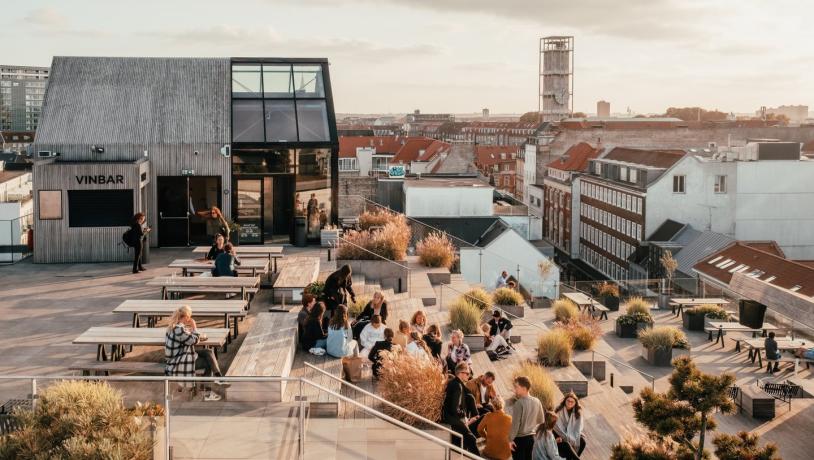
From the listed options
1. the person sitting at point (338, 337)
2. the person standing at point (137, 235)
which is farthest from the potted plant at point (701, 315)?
the person sitting at point (338, 337)

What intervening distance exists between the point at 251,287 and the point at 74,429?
7428 mm

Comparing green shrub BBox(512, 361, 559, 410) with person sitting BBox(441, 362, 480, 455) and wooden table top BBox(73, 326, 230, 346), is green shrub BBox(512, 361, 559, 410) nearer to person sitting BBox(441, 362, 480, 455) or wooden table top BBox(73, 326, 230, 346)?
person sitting BBox(441, 362, 480, 455)

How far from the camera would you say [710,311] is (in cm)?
3262

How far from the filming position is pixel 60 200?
2114 cm

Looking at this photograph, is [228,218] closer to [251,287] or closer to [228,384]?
[251,287]

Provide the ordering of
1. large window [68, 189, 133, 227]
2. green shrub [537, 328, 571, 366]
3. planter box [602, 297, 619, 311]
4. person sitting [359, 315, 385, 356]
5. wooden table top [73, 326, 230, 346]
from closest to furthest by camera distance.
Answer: wooden table top [73, 326, 230, 346], person sitting [359, 315, 385, 356], green shrub [537, 328, 571, 366], large window [68, 189, 133, 227], planter box [602, 297, 619, 311]

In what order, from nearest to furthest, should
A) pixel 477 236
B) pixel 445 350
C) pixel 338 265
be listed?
pixel 445 350 < pixel 338 265 < pixel 477 236

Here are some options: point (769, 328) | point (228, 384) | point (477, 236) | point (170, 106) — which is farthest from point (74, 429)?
point (477, 236)

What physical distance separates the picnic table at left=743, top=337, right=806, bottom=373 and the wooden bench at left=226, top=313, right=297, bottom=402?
1697 cm

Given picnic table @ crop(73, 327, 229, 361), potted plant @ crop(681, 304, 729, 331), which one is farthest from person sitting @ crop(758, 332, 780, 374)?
picnic table @ crop(73, 327, 229, 361)

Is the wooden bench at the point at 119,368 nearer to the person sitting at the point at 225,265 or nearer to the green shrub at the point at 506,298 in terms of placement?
the person sitting at the point at 225,265

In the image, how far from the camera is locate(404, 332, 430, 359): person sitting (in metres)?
12.3

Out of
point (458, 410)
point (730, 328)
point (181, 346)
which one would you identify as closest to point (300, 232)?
point (181, 346)

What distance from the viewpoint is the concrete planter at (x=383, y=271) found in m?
20.4
